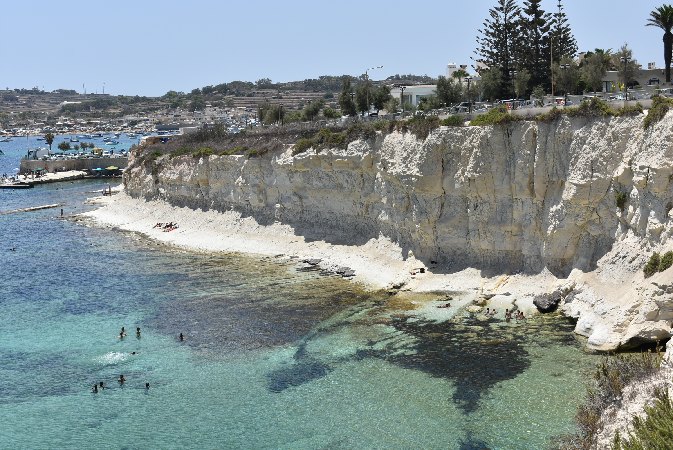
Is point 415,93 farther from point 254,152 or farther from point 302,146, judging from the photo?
point 302,146

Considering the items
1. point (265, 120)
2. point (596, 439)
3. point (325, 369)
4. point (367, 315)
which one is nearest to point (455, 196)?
point (367, 315)

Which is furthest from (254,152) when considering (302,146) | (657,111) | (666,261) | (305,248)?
(666,261)

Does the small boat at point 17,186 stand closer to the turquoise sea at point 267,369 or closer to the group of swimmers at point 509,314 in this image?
the turquoise sea at point 267,369

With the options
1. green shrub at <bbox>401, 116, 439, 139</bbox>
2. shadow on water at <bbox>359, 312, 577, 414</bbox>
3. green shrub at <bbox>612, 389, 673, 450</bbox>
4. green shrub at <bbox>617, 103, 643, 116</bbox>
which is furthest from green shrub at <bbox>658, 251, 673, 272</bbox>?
green shrub at <bbox>401, 116, 439, 139</bbox>

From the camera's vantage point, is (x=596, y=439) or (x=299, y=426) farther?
(x=299, y=426)

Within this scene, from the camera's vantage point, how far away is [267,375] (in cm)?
3061

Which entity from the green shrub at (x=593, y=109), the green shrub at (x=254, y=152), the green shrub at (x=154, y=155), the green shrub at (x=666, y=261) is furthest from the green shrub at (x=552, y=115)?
the green shrub at (x=154, y=155)

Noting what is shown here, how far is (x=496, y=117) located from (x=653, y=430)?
25.1 m

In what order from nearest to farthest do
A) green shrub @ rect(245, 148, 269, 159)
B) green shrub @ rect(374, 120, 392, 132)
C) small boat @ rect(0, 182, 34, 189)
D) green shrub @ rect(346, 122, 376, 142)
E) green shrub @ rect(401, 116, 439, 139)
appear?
green shrub @ rect(401, 116, 439, 139) < green shrub @ rect(374, 120, 392, 132) < green shrub @ rect(346, 122, 376, 142) < green shrub @ rect(245, 148, 269, 159) < small boat @ rect(0, 182, 34, 189)

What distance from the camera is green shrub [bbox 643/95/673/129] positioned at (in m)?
33.7

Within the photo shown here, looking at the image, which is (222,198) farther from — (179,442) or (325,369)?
(179,442)

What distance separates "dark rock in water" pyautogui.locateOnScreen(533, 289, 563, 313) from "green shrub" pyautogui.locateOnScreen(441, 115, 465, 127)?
11887 millimetres

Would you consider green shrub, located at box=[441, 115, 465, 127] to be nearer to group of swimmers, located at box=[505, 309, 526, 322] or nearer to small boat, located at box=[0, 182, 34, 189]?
group of swimmers, located at box=[505, 309, 526, 322]

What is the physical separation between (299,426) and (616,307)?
14465 mm
